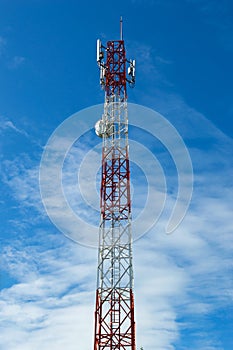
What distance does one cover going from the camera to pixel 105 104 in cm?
4516

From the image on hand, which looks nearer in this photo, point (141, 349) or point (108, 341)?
point (108, 341)

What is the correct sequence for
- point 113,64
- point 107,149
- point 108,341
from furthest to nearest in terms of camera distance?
1. point 113,64
2. point 107,149
3. point 108,341

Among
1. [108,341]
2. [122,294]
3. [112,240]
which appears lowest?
[108,341]

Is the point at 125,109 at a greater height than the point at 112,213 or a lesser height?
greater

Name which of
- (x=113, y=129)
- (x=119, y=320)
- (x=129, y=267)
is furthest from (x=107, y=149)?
(x=119, y=320)

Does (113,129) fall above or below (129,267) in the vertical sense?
above

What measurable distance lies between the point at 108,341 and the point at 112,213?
1056 centimetres

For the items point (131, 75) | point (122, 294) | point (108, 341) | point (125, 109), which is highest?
point (131, 75)

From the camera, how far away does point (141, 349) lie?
158ft

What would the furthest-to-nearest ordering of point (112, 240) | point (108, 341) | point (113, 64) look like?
point (113, 64)
point (112, 240)
point (108, 341)

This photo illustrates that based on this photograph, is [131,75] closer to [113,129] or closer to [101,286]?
[113,129]

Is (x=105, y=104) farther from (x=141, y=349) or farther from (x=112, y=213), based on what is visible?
(x=141, y=349)

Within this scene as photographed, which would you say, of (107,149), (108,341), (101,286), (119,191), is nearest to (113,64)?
(107,149)

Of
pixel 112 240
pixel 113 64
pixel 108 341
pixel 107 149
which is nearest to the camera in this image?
pixel 108 341
